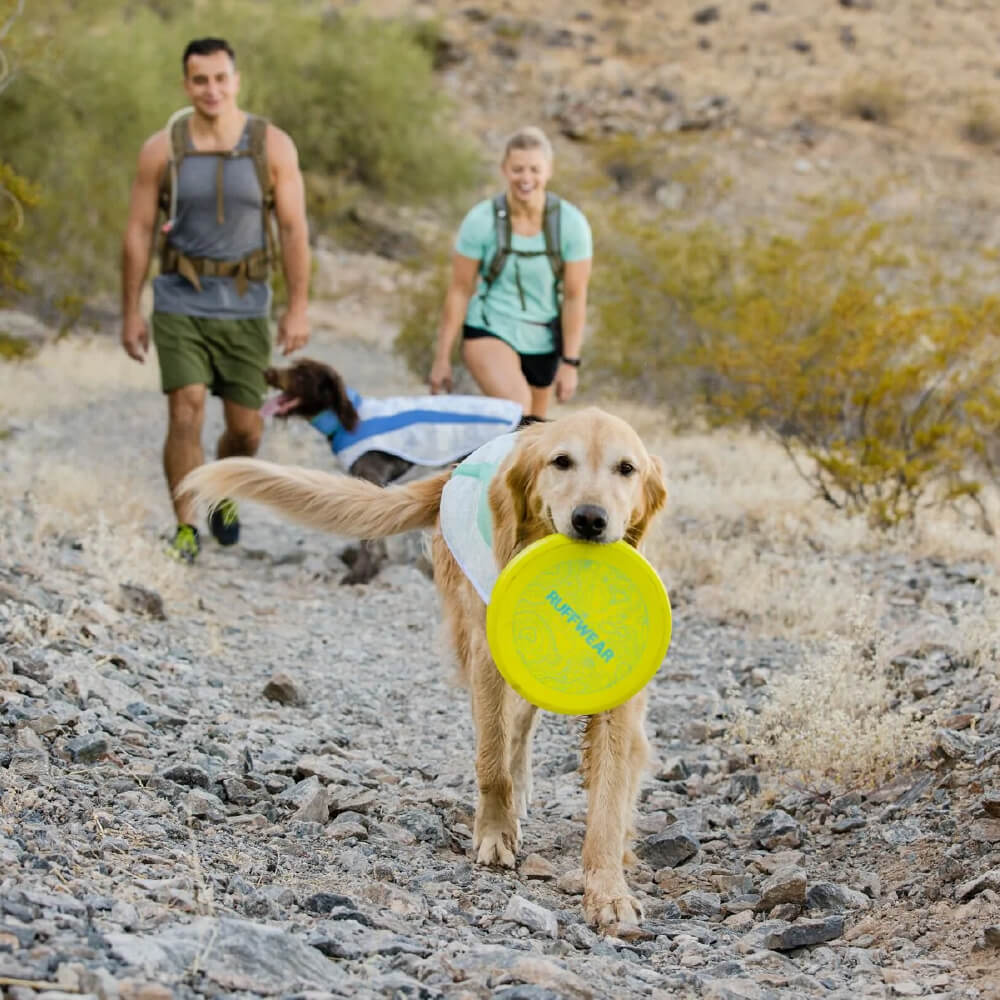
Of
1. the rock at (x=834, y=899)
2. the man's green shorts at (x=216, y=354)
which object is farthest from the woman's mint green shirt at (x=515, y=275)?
the rock at (x=834, y=899)

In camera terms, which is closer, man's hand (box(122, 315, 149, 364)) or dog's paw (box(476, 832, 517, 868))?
dog's paw (box(476, 832, 517, 868))

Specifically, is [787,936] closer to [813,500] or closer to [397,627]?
[397,627]

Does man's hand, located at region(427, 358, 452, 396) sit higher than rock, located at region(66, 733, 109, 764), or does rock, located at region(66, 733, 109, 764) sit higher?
man's hand, located at region(427, 358, 452, 396)

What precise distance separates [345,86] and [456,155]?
2.72 meters

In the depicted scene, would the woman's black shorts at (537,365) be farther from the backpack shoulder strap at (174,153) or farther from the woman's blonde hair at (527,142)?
the backpack shoulder strap at (174,153)

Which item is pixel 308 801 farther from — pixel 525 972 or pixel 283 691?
pixel 525 972

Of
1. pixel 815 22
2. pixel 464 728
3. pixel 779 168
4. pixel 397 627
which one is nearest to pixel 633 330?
pixel 397 627

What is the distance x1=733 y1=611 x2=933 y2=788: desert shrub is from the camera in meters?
4.05

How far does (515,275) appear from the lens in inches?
245

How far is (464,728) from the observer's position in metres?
4.80

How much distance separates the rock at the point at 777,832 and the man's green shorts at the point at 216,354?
4096 millimetres

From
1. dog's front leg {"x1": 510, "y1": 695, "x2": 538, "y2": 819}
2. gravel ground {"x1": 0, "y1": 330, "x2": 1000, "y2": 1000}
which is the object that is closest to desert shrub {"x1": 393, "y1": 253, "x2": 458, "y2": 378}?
gravel ground {"x1": 0, "y1": 330, "x2": 1000, "y2": 1000}

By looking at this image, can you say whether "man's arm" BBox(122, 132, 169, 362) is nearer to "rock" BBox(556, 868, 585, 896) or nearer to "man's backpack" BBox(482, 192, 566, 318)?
"man's backpack" BBox(482, 192, 566, 318)

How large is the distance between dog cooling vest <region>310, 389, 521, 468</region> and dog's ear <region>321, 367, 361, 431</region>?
1.3 inches
